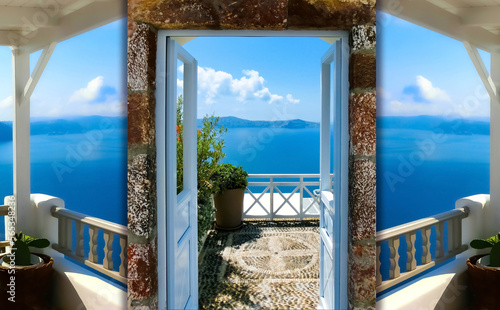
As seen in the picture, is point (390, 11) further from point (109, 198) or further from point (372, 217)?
point (109, 198)

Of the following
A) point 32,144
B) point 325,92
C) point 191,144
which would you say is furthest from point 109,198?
point 325,92

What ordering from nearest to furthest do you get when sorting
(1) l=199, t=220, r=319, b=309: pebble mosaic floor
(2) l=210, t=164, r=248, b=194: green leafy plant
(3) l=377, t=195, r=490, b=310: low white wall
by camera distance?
(3) l=377, t=195, r=490, b=310: low white wall, (1) l=199, t=220, r=319, b=309: pebble mosaic floor, (2) l=210, t=164, r=248, b=194: green leafy plant

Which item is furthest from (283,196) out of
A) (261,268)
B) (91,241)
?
(91,241)

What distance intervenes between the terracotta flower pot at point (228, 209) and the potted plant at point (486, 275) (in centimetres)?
352

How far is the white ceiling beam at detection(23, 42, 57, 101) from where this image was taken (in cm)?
200

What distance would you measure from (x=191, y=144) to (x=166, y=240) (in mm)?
939

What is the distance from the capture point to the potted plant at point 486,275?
195 centimetres

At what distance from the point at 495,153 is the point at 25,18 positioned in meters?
3.10

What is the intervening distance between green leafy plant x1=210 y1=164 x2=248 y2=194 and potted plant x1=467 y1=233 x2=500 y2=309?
3490mm

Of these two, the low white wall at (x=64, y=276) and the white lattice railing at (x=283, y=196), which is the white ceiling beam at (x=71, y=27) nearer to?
the low white wall at (x=64, y=276)

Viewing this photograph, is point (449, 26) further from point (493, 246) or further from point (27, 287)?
point (27, 287)

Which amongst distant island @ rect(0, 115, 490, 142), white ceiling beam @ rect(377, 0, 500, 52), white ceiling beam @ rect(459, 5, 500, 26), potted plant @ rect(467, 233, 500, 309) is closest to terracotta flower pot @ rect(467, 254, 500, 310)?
potted plant @ rect(467, 233, 500, 309)

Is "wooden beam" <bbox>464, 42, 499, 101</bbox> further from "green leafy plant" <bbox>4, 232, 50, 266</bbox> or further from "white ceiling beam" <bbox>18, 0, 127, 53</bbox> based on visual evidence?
"green leafy plant" <bbox>4, 232, 50, 266</bbox>

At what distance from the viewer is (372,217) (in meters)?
1.63
